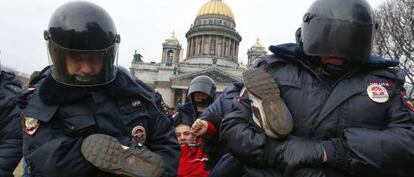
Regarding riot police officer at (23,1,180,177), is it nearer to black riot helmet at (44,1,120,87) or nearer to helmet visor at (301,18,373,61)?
black riot helmet at (44,1,120,87)

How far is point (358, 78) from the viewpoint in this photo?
198 centimetres

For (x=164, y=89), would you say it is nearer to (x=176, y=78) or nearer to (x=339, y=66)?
(x=176, y=78)

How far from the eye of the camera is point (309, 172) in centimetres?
180

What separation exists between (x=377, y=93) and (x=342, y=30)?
1.05ft

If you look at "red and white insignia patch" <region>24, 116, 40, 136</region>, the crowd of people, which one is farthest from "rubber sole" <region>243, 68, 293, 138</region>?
"red and white insignia patch" <region>24, 116, 40, 136</region>

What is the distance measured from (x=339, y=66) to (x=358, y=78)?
101 mm

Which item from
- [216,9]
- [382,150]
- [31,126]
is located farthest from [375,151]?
[216,9]

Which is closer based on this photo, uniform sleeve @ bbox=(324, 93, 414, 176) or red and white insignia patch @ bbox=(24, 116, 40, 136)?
uniform sleeve @ bbox=(324, 93, 414, 176)

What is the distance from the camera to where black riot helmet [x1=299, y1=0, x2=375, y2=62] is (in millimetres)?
1943

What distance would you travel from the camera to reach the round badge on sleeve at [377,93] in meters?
1.88

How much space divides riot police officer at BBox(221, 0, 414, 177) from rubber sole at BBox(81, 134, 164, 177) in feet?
1.27

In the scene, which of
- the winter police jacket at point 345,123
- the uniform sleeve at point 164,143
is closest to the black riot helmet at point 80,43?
the uniform sleeve at point 164,143

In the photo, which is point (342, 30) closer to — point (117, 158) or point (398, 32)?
point (117, 158)

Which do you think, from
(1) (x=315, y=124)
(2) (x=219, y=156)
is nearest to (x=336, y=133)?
(1) (x=315, y=124)
